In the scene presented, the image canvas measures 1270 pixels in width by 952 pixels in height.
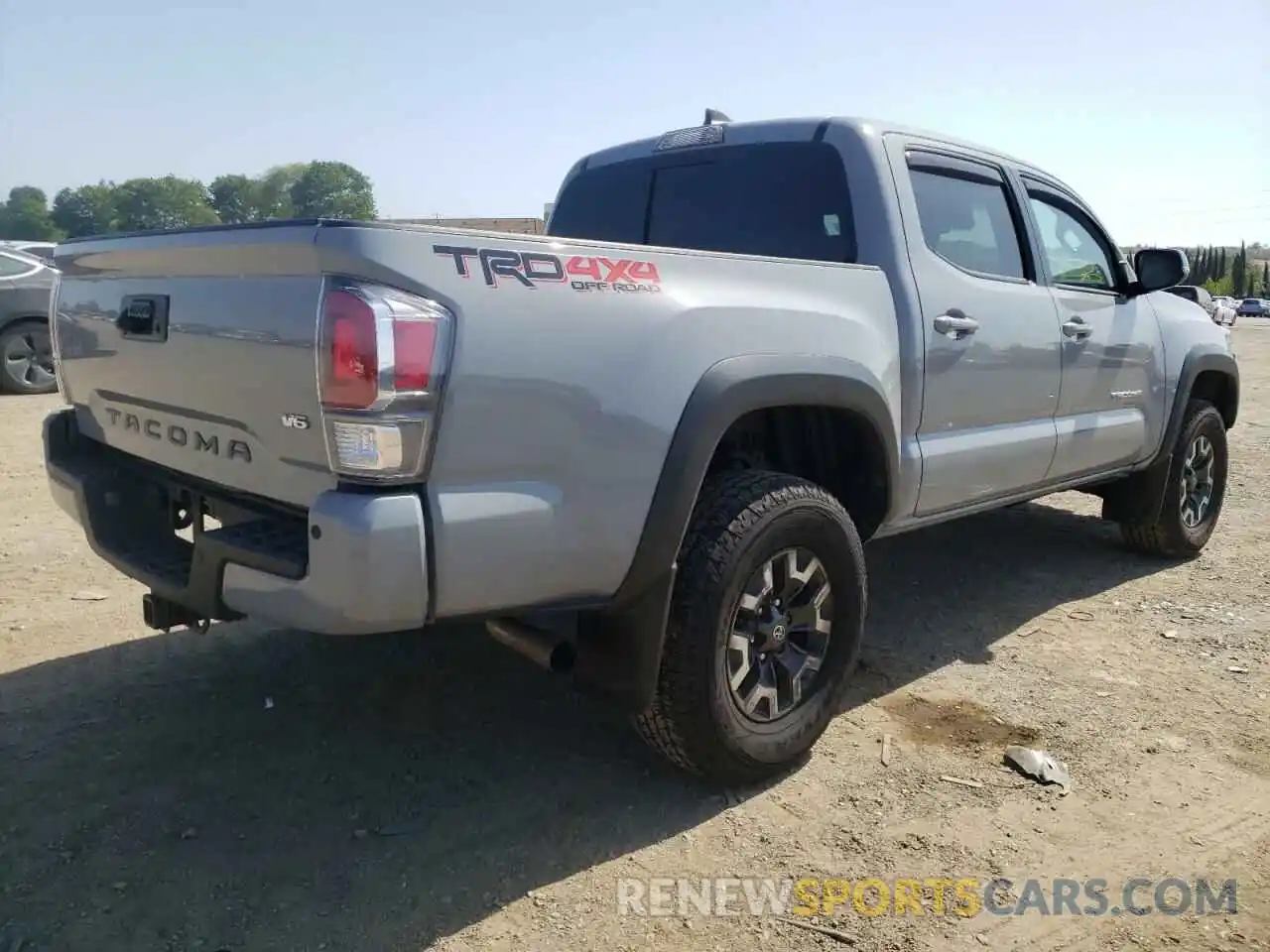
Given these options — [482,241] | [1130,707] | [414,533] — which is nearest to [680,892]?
[414,533]

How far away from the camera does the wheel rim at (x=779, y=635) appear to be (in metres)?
2.91

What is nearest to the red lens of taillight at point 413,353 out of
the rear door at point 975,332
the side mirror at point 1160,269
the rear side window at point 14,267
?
the rear door at point 975,332

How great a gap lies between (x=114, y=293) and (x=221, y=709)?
144cm

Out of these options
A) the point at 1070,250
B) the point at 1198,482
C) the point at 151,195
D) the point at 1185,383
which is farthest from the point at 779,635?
Answer: the point at 151,195

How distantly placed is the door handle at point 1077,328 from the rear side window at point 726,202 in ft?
4.47

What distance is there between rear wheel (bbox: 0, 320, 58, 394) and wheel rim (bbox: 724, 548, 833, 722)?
32.3 feet

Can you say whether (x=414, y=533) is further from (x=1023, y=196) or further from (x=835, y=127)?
(x=1023, y=196)

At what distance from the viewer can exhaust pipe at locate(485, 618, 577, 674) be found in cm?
263

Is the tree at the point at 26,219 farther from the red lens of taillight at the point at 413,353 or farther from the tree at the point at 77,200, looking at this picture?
the red lens of taillight at the point at 413,353

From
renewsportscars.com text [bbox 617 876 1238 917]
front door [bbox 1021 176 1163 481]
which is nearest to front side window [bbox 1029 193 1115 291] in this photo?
front door [bbox 1021 176 1163 481]

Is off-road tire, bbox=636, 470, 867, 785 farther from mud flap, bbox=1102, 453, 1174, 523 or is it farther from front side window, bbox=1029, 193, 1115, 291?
mud flap, bbox=1102, 453, 1174, 523

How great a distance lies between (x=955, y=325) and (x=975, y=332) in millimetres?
170

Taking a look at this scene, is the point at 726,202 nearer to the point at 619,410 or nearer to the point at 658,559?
the point at 619,410

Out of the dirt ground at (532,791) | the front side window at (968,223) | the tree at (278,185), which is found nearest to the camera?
the dirt ground at (532,791)
